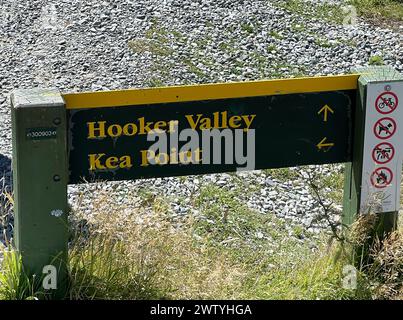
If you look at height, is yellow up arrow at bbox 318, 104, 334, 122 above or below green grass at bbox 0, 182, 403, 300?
above

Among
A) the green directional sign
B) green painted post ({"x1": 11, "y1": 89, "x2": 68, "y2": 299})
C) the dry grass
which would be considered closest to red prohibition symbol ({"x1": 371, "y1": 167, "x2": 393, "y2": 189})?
the green directional sign

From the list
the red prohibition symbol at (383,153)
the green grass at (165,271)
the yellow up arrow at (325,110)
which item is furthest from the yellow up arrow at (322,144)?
the green grass at (165,271)

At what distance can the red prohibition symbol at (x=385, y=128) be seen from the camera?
5363 millimetres

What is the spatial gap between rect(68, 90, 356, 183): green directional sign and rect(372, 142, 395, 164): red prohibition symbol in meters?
0.22

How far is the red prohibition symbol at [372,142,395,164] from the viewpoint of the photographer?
5.42 metres

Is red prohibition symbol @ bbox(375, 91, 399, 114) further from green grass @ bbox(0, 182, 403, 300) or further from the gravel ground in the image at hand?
the gravel ground

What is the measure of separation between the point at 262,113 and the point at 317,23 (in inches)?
328

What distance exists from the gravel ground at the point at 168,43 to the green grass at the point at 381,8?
561mm

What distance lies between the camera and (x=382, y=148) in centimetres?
543

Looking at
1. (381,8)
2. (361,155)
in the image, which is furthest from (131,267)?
(381,8)

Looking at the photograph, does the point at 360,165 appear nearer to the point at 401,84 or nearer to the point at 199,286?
the point at 401,84

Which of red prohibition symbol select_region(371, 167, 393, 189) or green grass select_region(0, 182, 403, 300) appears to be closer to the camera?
green grass select_region(0, 182, 403, 300)

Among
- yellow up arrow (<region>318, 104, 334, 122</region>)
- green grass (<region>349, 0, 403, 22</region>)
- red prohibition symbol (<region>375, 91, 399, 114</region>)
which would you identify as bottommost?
yellow up arrow (<region>318, 104, 334, 122</region>)
